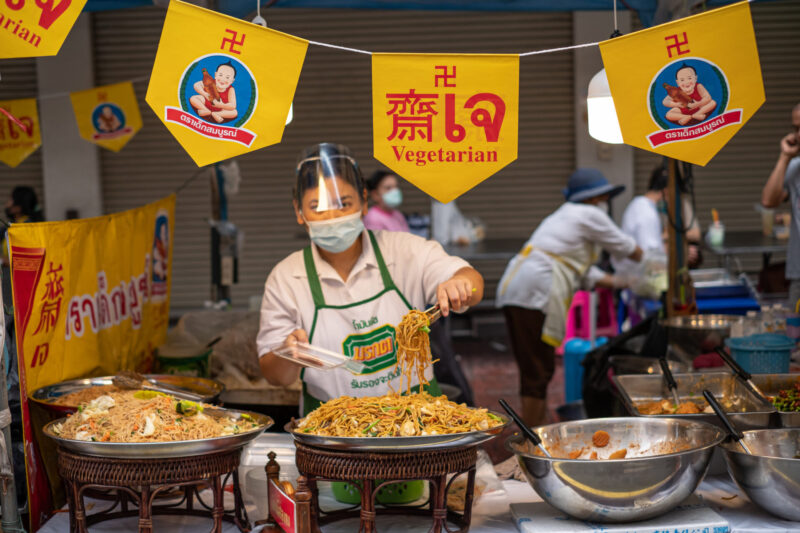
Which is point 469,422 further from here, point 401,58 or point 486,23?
point 486,23

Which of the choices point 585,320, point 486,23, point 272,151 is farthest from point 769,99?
point 272,151

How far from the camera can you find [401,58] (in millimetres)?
A: 2957

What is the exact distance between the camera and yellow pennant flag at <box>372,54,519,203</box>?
117 inches

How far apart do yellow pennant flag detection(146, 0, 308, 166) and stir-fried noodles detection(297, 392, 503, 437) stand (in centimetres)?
92

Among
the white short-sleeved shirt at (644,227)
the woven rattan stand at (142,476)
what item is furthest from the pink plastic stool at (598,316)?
the woven rattan stand at (142,476)

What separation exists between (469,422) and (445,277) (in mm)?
922

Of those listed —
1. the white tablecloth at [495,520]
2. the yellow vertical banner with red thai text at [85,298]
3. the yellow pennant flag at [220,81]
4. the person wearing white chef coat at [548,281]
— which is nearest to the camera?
the white tablecloth at [495,520]

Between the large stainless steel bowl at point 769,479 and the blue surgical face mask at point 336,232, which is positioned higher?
the blue surgical face mask at point 336,232

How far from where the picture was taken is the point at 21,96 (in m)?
11.0

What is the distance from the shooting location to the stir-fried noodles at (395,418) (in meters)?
2.52

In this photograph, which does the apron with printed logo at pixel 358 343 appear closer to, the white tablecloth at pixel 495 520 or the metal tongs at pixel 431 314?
the metal tongs at pixel 431 314

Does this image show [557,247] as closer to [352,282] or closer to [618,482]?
[352,282]

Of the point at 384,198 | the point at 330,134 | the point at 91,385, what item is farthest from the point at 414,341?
the point at 330,134

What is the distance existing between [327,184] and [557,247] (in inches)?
142
